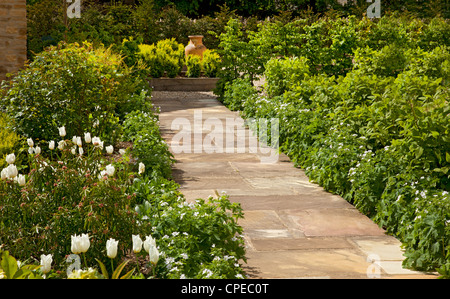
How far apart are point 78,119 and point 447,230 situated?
3.95m

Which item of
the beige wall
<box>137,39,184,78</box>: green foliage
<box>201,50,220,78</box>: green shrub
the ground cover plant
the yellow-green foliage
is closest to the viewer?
the ground cover plant

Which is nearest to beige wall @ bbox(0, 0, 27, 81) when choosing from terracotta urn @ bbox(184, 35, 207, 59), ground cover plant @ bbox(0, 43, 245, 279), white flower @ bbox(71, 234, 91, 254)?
ground cover plant @ bbox(0, 43, 245, 279)

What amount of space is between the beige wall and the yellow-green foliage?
230 centimetres

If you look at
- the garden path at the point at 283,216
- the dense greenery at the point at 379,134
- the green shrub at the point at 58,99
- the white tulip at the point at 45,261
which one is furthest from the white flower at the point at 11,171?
the dense greenery at the point at 379,134

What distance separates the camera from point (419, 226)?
393 centimetres

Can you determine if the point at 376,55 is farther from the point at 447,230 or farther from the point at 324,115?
the point at 447,230

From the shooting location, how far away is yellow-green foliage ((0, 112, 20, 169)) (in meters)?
5.38

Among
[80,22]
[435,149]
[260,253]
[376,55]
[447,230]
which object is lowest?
[260,253]

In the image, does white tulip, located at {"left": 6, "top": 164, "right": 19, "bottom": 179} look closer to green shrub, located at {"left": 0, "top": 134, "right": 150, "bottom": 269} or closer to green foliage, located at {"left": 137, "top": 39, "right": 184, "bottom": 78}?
green shrub, located at {"left": 0, "top": 134, "right": 150, "bottom": 269}

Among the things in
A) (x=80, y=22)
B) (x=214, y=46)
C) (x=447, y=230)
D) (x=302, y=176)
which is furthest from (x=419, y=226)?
(x=214, y=46)

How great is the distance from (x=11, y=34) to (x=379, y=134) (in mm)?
5534

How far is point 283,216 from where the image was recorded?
16.1 ft

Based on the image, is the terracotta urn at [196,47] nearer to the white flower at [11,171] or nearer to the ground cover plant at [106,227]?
the ground cover plant at [106,227]

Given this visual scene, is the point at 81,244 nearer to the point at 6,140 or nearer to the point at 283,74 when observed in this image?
the point at 6,140
